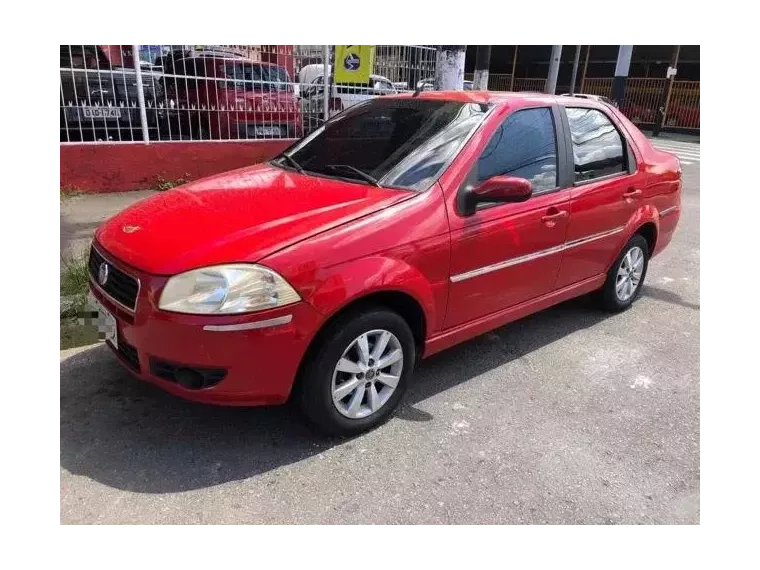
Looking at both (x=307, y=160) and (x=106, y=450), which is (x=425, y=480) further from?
Answer: (x=307, y=160)

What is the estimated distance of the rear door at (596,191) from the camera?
381 centimetres

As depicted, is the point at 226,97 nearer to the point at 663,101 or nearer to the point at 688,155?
→ the point at 688,155

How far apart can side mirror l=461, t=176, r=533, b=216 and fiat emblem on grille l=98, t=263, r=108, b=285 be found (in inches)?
69.6

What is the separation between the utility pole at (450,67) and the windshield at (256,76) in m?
2.59

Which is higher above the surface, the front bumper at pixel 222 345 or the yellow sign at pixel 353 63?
the yellow sign at pixel 353 63

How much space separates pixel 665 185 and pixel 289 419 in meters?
3.44

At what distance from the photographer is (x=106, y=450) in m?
2.73

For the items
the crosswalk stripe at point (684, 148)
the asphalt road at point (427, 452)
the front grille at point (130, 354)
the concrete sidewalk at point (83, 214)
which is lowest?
the asphalt road at point (427, 452)

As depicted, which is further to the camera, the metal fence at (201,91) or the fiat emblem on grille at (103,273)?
the metal fence at (201,91)

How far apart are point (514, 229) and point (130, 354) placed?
2.10 m

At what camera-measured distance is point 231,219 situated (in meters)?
2.74

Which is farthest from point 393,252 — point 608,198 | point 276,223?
point 608,198

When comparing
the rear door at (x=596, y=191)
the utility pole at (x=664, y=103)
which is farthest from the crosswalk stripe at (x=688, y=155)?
the rear door at (x=596, y=191)

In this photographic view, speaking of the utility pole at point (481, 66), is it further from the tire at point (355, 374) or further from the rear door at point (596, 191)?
the tire at point (355, 374)
